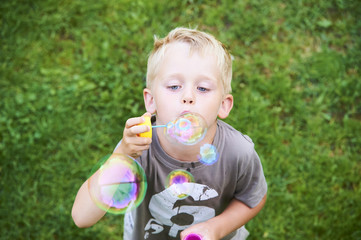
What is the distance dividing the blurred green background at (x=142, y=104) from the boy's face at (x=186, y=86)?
1383 millimetres

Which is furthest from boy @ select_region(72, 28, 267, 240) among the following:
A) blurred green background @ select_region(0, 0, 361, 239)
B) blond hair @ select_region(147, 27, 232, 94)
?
blurred green background @ select_region(0, 0, 361, 239)

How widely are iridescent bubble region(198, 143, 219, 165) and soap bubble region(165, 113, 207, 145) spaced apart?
14 cm

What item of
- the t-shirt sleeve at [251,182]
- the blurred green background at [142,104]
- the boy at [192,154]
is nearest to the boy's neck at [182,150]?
the boy at [192,154]

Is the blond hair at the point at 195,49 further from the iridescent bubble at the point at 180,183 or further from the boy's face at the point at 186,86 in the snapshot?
the iridescent bubble at the point at 180,183

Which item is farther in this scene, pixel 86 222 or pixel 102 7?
pixel 102 7

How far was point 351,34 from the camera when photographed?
3355mm

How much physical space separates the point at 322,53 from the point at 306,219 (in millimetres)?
1555

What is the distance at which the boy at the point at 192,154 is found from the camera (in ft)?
5.18

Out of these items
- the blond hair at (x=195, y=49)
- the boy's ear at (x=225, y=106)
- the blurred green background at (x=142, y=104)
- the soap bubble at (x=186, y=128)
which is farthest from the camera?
the blurred green background at (x=142, y=104)

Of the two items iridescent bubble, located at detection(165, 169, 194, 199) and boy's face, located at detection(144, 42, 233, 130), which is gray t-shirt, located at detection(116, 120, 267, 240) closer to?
iridescent bubble, located at detection(165, 169, 194, 199)

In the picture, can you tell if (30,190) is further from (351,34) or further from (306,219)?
(351,34)

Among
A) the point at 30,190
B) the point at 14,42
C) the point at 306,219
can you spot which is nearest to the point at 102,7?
the point at 14,42

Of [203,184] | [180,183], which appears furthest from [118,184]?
[203,184]

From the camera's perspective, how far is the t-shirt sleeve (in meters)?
1.79
